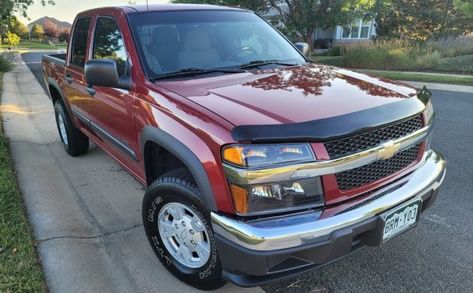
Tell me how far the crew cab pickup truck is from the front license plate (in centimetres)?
1

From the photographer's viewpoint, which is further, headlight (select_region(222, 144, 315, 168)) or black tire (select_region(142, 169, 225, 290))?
black tire (select_region(142, 169, 225, 290))

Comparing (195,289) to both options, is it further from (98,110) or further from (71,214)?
(98,110)

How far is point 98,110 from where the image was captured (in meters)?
3.93

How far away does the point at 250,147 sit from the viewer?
2086 mm

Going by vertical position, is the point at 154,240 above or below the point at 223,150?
below

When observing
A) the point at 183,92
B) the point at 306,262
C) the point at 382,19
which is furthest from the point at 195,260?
the point at 382,19

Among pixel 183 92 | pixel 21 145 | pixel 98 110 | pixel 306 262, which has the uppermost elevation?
pixel 183 92

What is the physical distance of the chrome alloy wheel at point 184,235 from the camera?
2.57 meters

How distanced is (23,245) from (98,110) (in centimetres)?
139

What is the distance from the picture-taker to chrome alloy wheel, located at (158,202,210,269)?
2.57 meters

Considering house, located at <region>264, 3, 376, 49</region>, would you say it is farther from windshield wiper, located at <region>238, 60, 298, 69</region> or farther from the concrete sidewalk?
windshield wiper, located at <region>238, 60, 298, 69</region>

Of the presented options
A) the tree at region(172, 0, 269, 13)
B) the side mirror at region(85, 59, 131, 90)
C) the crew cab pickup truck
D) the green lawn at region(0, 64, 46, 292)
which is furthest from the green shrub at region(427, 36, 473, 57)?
the green lawn at region(0, 64, 46, 292)

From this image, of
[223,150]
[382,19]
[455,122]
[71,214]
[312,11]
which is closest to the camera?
[223,150]

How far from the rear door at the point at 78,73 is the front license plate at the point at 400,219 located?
314 cm
